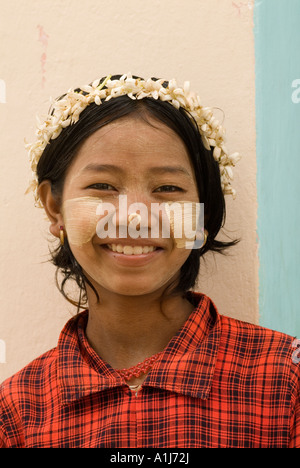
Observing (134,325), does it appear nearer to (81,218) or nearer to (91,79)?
(81,218)

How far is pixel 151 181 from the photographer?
4.82 ft

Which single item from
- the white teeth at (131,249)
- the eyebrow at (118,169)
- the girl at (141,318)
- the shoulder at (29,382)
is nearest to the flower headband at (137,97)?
the girl at (141,318)

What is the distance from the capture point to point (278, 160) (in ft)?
5.68

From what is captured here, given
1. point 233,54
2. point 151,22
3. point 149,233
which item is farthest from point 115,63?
point 149,233

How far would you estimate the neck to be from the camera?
1.55 meters

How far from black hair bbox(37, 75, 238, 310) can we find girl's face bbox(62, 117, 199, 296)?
2 centimetres

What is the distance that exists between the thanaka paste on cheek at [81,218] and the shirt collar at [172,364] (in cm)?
24

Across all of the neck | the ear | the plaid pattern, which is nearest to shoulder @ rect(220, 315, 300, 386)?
the plaid pattern

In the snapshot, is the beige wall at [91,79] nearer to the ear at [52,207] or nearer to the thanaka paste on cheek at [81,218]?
the ear at [52,207]

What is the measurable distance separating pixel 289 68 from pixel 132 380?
868 mm

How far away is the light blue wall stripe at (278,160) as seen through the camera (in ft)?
5.61

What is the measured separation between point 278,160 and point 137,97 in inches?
17.6

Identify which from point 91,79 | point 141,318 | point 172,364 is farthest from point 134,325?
point 91,79

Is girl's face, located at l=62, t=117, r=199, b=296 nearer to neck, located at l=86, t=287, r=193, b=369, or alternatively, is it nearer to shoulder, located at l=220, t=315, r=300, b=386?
neck, located at l=86, t=287, r=193, b=369
